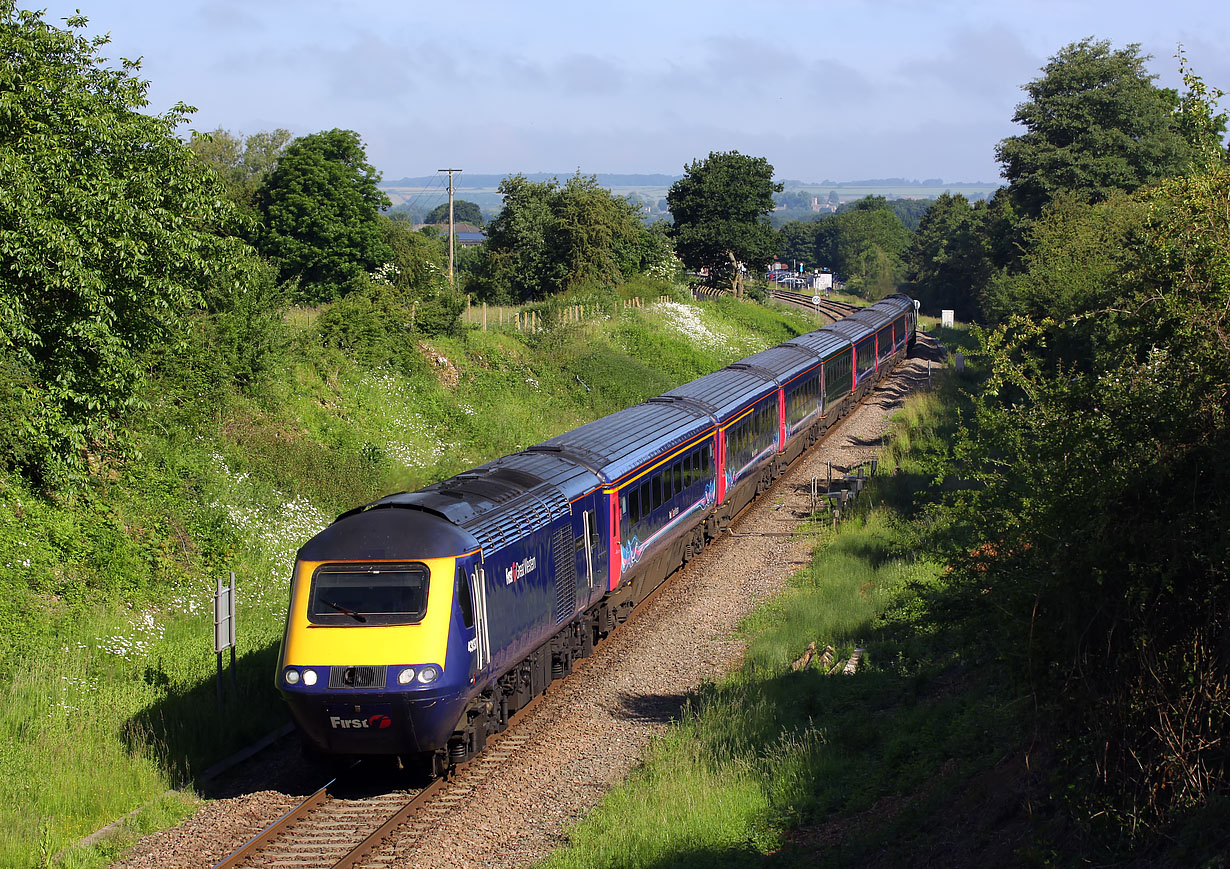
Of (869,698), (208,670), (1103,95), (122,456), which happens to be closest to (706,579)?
(869,698)

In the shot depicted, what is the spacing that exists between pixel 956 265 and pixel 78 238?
71306 mm

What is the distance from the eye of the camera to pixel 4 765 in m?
10.9

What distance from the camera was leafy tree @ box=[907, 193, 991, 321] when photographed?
232 ft

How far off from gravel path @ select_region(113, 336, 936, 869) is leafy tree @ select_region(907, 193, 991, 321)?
3961 cm

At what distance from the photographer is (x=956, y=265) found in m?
77.8

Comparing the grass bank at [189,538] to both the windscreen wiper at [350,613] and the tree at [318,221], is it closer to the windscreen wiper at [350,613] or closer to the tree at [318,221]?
the windscreen wiper at [350,613]

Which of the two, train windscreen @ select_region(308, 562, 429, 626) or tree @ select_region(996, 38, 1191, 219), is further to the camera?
tree @ select_region(996, 38, 1191, 219)

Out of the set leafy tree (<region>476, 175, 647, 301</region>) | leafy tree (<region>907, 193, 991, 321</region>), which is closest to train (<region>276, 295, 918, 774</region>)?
leafy tree (<region>476, 175, 647, 301</region>)

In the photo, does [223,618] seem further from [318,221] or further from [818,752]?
[318,221]

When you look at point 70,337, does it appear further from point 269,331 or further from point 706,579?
point 706,579

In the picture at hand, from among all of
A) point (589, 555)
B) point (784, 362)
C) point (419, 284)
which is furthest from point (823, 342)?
point (589, 555)

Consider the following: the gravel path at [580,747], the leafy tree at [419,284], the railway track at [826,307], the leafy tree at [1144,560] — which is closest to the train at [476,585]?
the gravel path at [580,747]

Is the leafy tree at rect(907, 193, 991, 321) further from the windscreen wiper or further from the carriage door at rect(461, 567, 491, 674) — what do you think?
the windscreen wiper

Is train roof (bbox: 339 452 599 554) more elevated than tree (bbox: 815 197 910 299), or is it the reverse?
tree (bbox: 815 197 910 299)
